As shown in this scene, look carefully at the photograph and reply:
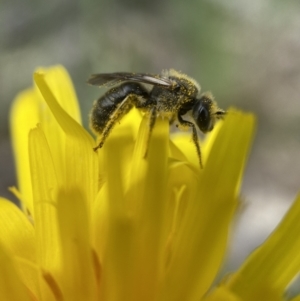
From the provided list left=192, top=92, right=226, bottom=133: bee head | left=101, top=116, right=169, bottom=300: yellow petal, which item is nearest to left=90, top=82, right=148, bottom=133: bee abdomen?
left=192, top=92, right=226, bottom=133: bee head

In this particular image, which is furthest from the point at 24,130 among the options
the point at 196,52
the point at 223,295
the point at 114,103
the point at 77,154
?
the point at 196,52

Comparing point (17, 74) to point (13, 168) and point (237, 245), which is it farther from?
point (237, 245)

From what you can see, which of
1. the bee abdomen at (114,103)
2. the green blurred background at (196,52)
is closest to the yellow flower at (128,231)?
the bee abdomen at (114,103)

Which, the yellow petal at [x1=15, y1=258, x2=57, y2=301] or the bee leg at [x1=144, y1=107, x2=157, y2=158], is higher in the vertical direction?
the bee leg at [x1=144, y1=107, x2=157, y2=158]

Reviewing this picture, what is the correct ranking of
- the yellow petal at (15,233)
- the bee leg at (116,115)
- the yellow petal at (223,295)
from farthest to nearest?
1. the bee leg at (116,115)
2. the yellow petal at (15,233)
3. the yellow petal at (223,295)

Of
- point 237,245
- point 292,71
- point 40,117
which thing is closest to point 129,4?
point 292,71

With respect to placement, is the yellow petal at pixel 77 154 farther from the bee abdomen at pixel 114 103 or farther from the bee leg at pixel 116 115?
the bee abdomen at pixel 114 103

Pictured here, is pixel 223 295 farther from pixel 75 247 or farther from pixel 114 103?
pixel 114 103

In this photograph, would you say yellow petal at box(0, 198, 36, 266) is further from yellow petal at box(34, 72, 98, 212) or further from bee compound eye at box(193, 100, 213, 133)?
bee compound eye at box(193, 100, 213, 133)

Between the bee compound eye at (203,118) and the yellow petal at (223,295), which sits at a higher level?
the bee compound eye at (203,118)
